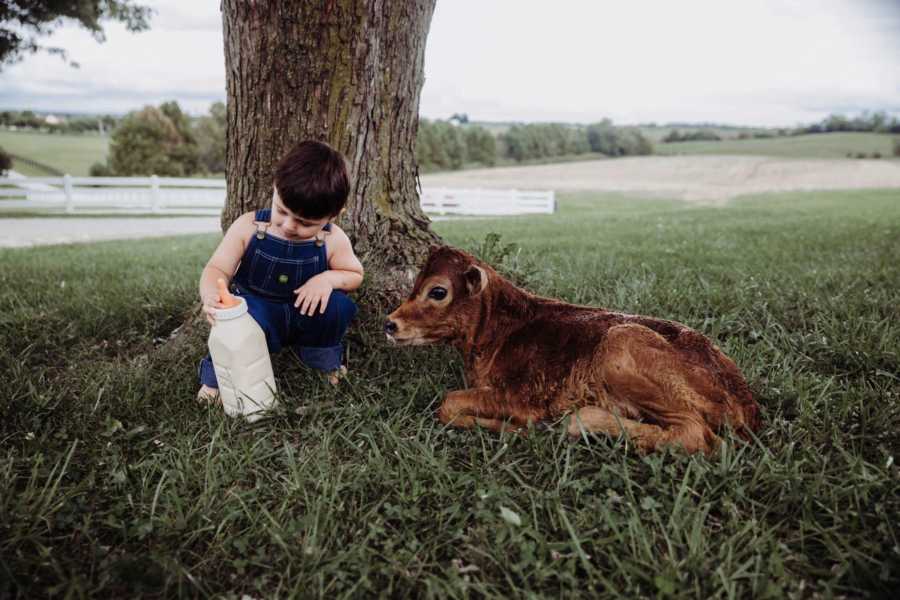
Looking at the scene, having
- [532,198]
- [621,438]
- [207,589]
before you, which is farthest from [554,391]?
[532,198]

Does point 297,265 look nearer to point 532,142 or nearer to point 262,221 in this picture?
point 262,221

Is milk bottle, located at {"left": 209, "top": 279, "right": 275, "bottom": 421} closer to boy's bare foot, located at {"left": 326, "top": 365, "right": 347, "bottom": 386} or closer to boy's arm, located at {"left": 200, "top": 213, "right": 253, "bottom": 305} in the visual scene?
boy's arm, located at {"left": 200, "top": 213, "right": 253, "bottom": 305}

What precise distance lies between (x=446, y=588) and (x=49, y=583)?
1.39m

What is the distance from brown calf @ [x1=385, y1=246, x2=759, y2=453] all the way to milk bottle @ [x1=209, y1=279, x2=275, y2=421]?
2.46 feet

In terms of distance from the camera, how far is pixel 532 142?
65250mm

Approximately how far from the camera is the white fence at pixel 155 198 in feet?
69.8

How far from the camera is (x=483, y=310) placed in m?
3.15

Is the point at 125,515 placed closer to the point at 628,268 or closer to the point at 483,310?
the point at 483,310

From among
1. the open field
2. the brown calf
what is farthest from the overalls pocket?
the open field

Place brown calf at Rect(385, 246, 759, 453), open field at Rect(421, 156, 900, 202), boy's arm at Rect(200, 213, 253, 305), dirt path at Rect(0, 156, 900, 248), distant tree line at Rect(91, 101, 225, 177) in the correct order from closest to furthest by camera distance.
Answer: brown calf at Rect(385, 246, 759, 453) < boy's arm at Rect(200, 213, 253, 305) < dirt path at Rect(0, 156, 900, 248) < open field at Rect(421, 156, 900, 202) < distant tree line at Rect(91, 101, 225, 177)

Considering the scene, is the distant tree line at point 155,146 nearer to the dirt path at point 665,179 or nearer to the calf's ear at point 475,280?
the dirt path at point 665,179

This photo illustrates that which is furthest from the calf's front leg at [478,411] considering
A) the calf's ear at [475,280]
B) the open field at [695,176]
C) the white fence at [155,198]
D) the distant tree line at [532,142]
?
the distant tree line at [532,142]

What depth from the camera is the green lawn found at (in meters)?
48.7

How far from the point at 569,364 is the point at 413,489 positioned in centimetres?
96
